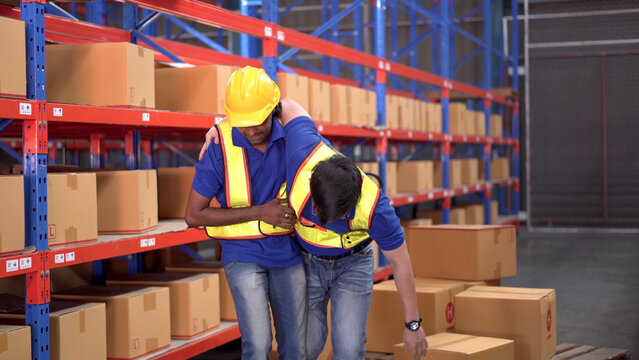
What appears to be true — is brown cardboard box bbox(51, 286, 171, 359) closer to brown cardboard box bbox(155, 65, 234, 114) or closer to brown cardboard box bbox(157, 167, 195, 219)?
brown cardboard box bbox(157, 167, 195, 219)

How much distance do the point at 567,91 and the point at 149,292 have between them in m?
12.4

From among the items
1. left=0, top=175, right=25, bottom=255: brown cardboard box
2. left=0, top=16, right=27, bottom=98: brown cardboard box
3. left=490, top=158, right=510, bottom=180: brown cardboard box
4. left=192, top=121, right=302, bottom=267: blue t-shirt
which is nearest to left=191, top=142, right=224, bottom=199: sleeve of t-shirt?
left=192, top=121, right=302, bottom=267: blue t-shirt

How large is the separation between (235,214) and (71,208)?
4.14 feet

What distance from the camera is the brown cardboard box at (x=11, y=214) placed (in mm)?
3514

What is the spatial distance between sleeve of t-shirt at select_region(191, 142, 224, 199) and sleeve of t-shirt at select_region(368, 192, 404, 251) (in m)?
0.71

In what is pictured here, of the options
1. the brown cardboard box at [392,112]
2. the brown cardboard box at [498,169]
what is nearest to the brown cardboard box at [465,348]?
the brown cardboard box at [392,112]

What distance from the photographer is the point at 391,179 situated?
27.9ft

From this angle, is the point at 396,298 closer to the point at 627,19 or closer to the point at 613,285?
the point at 613,285

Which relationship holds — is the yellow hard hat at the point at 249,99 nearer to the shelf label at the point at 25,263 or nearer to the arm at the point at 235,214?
the arm at the point at 235,214

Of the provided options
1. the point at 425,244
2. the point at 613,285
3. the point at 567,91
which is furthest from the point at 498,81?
the point at 425,244

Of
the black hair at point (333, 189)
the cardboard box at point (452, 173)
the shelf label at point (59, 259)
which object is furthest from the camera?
the cardboard box at point (452, 173)

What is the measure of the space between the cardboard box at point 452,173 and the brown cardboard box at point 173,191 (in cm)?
552

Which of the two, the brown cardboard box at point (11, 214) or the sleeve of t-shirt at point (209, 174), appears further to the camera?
the brown cardboard box at point (11, 214)

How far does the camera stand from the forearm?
301 cm
